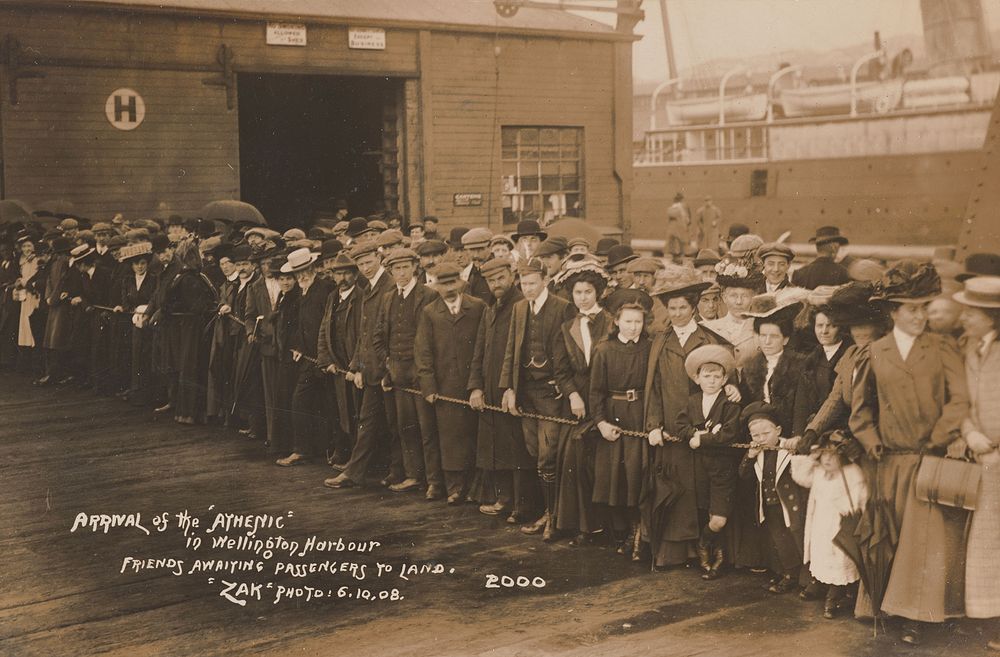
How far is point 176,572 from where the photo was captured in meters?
7.15

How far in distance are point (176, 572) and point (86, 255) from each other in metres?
7.77

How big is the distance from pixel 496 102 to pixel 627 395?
13.5m

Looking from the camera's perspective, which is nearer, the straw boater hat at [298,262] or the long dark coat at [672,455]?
the long dark coat at [672,455]

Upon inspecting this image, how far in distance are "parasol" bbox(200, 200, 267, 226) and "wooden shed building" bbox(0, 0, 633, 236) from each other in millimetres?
1549

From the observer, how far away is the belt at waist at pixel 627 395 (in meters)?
7.20

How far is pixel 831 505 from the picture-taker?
241 inches

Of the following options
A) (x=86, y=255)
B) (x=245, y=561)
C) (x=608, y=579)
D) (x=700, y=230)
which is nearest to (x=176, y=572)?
(x=245, y=561)

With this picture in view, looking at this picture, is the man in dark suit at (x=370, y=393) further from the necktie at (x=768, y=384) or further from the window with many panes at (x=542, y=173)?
the window with many panes at (x=542, y=173)

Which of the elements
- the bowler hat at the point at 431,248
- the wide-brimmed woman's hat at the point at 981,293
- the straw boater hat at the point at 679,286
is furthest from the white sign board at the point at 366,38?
the wide-brimmed woman's hat at the point at 981,293

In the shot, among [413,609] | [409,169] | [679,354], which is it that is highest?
[409,169]

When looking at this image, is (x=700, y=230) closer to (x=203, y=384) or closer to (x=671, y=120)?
(x=671, y=120)

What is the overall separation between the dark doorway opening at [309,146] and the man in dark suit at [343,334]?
10616 millimetres

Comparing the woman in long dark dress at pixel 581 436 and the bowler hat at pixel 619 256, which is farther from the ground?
the bowler hat at pixel 619 256

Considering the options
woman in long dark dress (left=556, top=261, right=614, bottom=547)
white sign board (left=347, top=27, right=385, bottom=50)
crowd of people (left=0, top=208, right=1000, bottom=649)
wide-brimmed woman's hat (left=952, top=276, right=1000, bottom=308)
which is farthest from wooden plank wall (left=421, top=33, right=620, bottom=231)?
wide-brimmed woman's hat (left=952, top=276, right=1000, bottom=308)
